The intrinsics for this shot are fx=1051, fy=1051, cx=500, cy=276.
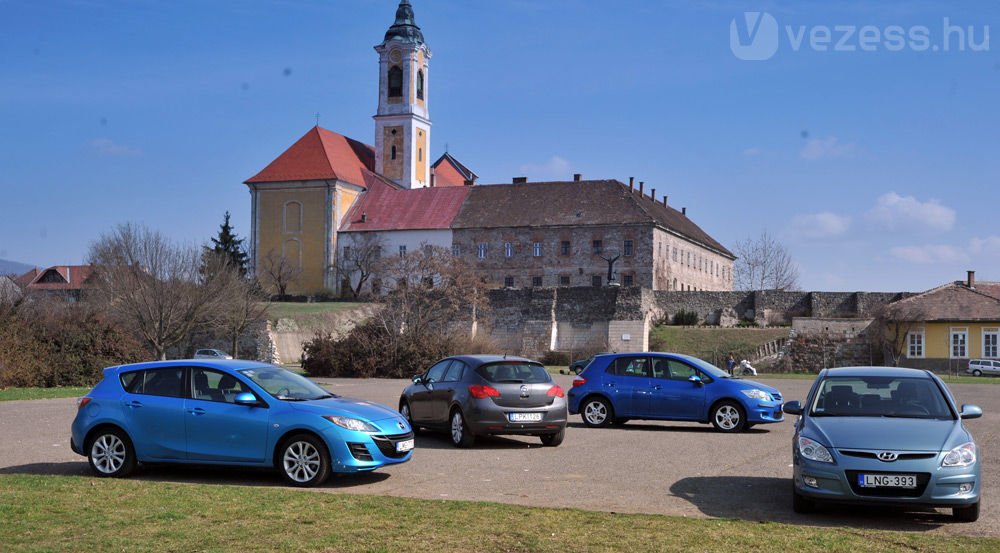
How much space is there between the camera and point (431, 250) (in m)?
78.3

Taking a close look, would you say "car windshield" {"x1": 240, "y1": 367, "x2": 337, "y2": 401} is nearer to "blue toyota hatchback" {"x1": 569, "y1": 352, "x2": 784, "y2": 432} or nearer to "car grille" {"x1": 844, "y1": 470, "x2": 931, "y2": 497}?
"car grille" {"x1": 844, "y1": 470, "x2": 931, "y2": 497}

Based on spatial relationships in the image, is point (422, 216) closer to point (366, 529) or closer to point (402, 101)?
point (402, 101)

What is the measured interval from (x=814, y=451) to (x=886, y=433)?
2.45ft

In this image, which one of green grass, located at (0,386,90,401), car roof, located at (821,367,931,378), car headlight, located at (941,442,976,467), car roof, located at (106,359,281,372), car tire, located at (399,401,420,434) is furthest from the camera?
green grass, located at (0,386,90,401)

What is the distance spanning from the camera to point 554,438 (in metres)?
16.8

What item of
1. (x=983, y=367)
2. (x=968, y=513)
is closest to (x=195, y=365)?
(x=968, y=513)

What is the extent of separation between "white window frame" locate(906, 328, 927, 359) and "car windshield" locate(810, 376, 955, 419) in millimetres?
53120

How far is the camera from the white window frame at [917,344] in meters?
60.8

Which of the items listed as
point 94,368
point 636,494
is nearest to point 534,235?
point 94,368

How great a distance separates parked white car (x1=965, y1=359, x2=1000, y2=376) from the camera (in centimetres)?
5650

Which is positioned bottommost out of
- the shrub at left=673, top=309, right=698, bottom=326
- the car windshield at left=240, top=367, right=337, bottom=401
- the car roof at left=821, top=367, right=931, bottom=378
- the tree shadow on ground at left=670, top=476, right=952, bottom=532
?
the tree shadow on ground at left=670, top=476, right=952, bottom=532

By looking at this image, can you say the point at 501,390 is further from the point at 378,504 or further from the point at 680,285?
the point at 680,285

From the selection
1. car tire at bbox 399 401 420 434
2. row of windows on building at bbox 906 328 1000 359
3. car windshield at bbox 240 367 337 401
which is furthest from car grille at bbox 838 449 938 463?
row of windows on building at bbox 906 328 1000 359

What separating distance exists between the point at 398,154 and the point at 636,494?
288 feet
